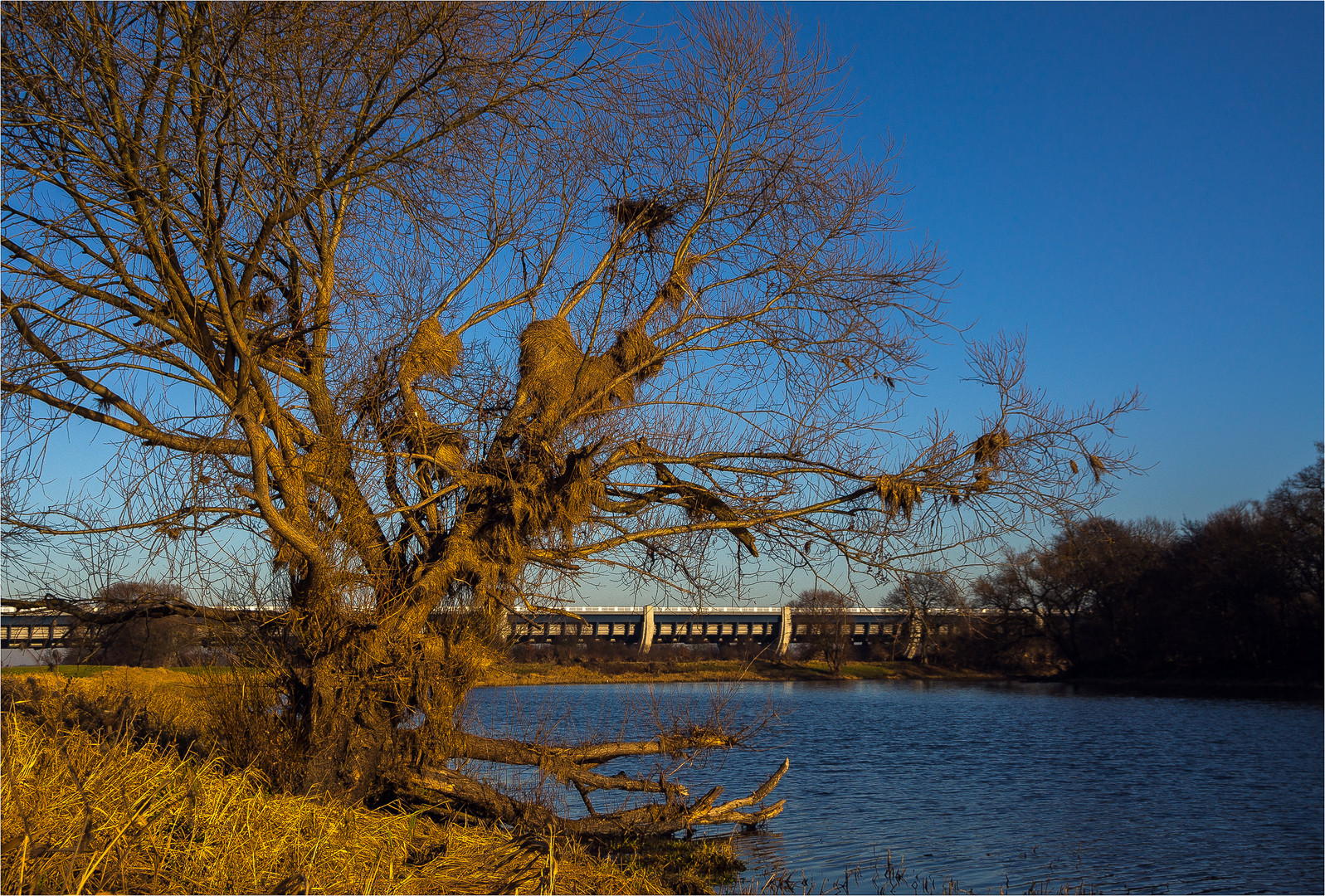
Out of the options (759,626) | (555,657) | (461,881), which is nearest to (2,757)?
(461,881)

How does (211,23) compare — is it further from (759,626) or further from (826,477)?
(759,626)

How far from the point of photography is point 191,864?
4.94m

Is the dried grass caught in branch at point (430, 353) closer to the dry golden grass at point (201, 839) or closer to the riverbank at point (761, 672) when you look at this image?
the dry golden grass at point (201, 839)

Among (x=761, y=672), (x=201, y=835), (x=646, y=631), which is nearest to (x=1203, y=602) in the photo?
(x=761, y=672)

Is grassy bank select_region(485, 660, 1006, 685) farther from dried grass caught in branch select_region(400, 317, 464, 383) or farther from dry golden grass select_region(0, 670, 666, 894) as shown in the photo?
dry golden grass select_region(0, 670, 666, 894)

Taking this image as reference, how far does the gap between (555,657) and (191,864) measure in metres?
42.8

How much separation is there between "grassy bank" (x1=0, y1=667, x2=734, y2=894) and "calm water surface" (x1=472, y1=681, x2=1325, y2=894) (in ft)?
8.36

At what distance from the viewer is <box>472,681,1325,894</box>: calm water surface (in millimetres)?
12484

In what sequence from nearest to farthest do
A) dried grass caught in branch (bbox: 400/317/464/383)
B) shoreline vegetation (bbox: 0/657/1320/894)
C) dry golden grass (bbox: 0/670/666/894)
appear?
1. dry golden grass (bbox: 0/670/666/894)
2. shoreline vegetation (bbox: 0/657/1320/894)
3. dried grass caught in branch (bbox: 400/317/464/383)

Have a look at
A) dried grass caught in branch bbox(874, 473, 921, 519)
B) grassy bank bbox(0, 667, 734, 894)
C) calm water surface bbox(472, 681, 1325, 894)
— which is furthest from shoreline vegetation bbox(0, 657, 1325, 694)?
dried grass caught in branch bbox(874, 473, 921, 519)

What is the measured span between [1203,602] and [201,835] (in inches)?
2220

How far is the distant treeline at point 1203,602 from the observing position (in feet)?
156

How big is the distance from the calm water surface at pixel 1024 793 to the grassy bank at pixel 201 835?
8.36 feet

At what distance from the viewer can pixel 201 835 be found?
5.26 m
